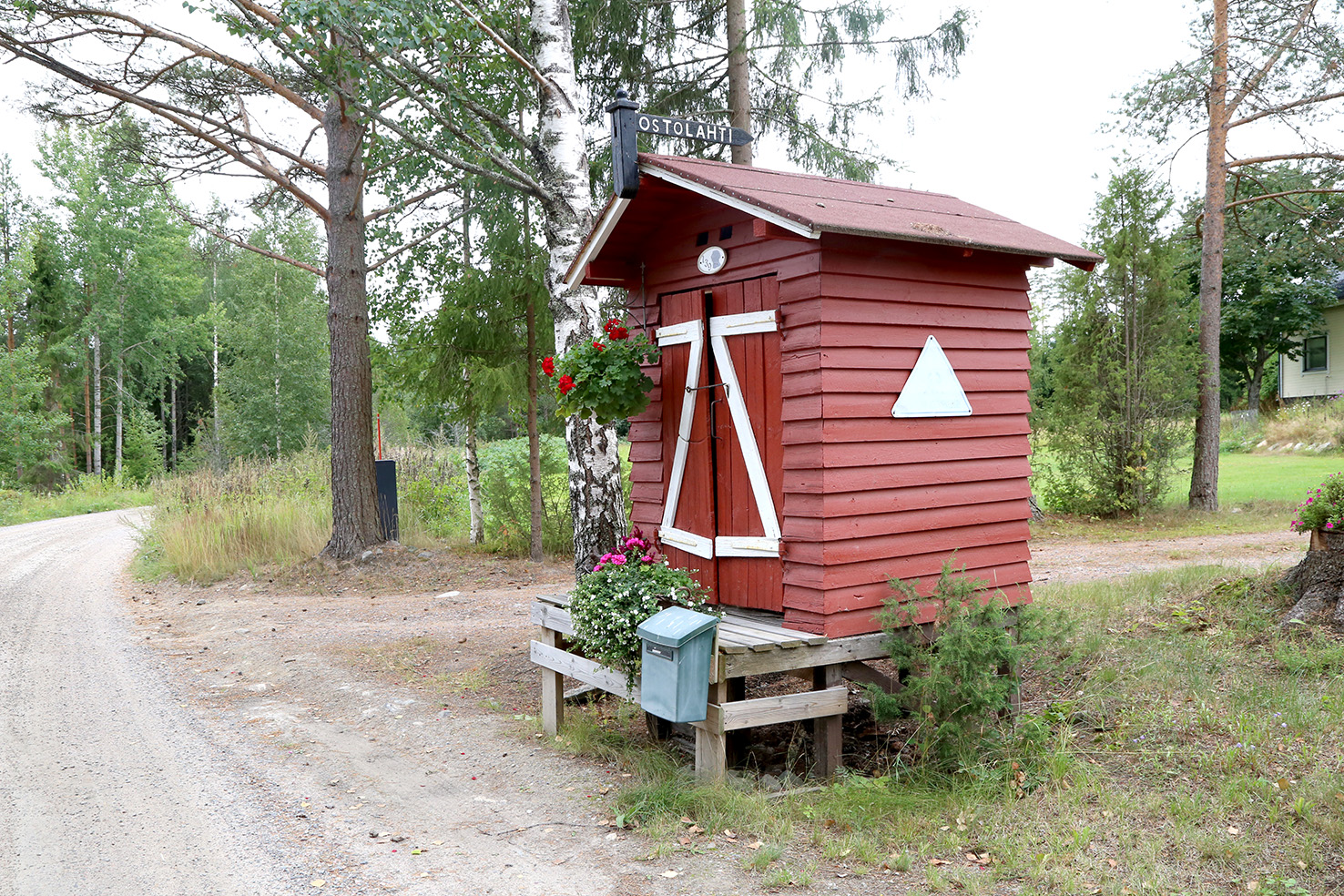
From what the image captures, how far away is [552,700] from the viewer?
18.9 ft

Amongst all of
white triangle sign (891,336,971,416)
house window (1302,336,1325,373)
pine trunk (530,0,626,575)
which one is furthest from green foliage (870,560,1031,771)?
house window (1302,336,1325,373)

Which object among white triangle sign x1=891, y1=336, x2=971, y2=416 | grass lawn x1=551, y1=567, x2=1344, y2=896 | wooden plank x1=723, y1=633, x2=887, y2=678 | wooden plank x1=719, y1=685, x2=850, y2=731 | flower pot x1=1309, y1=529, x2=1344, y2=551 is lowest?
grass lawn x1=551, y1=567, x2=1344, y2=896

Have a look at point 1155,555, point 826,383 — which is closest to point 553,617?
point 826,383

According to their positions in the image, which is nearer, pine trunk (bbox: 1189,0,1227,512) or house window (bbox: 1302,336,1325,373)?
pine trunk (bbox: 1189,0,1227,512)

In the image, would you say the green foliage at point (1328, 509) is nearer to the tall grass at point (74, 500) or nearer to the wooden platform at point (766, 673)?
the wooden platform at point (766, 673)

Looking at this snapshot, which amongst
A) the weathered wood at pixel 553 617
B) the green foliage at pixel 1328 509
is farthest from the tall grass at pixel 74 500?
the green foliage at pixel 1328 509

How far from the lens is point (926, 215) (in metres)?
5.45

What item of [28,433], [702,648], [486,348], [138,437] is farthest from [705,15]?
[138,437]

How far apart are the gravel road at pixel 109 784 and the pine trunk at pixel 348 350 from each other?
3195 millimetres

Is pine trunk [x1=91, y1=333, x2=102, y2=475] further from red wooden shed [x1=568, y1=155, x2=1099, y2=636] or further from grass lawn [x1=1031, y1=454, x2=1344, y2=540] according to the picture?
red wooden shed [x1=568, y1=155, x2=1099, y2=636]

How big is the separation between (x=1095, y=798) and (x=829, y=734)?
4.27 feet

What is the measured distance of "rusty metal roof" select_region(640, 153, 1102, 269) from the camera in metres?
4.67

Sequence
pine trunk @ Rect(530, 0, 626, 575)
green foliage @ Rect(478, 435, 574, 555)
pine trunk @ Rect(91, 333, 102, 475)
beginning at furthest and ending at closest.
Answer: pine trunk @ Rect(91, 333, 102, 475)
green foliage @ Rect(478, 435, 574, 555)
pine trunk @ Rect(530, 0, 626, 575)

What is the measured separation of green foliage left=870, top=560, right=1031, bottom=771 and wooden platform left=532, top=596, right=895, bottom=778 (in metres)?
0.19
